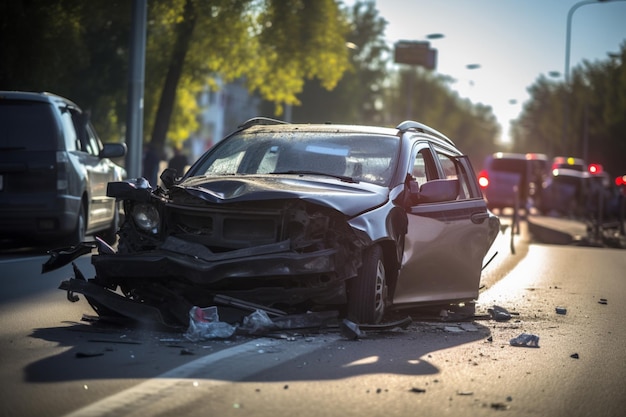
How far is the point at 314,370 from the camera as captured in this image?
244 inches

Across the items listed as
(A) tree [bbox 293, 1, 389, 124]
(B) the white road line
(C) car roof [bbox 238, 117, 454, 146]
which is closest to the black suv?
(C) car roof [bbox 238, 117, 454, 146]

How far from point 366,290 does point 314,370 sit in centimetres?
143

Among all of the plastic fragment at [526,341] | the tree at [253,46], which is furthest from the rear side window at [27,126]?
the tree at [253,46]

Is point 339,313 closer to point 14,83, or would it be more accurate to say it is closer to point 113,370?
point 113,370

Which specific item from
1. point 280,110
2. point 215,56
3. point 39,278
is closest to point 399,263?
point 39,278

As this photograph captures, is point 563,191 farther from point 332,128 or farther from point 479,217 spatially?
point 332,128

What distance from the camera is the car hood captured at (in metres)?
7.34

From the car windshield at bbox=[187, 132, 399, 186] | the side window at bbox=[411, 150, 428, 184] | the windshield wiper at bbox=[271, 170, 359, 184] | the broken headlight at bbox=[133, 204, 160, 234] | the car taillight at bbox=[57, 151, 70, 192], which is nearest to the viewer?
the broken headlight at bbox=[133, 204, 160, 234]

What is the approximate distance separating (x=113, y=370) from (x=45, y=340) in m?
1.23

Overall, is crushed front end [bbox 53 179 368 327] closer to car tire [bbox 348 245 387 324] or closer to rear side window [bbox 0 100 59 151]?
car tire [bbox 348 245 387 324]

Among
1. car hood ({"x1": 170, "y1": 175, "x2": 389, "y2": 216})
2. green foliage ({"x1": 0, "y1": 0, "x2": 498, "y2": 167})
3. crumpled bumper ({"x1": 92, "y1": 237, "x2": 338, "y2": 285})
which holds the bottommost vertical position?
crumpled bumper ({"x1": 92, "y1": 237, "x2": 338, "y2": 285})

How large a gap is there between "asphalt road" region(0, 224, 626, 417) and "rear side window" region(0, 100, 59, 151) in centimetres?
488

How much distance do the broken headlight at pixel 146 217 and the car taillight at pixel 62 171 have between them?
20.4 feet

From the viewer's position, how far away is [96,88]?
112 ft
